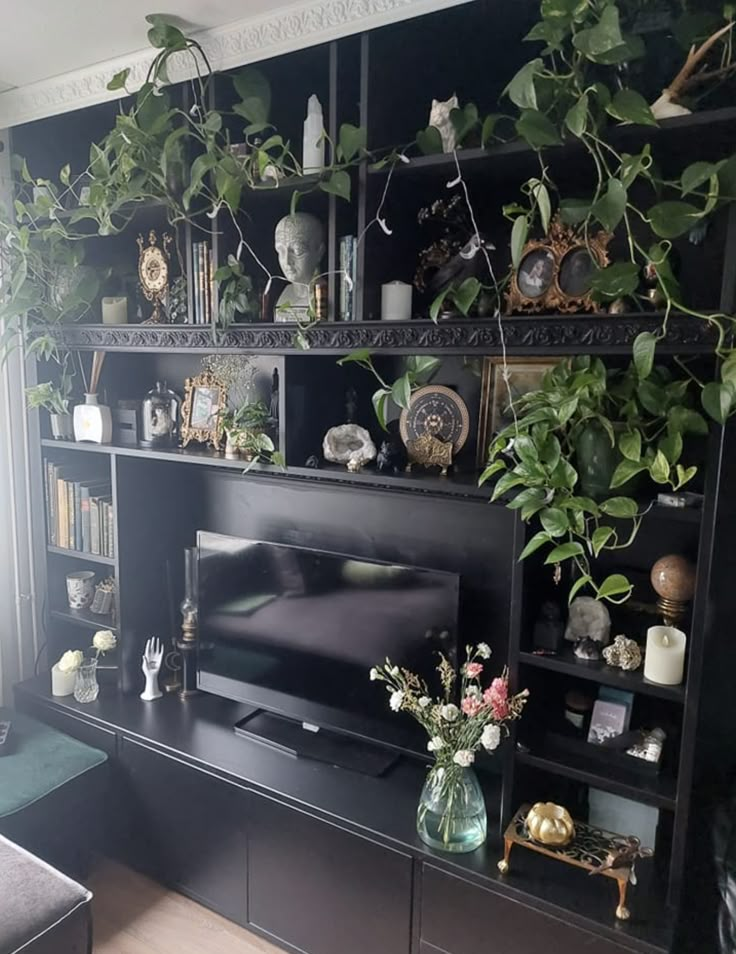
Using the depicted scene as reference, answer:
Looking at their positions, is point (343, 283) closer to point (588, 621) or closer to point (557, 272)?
point (557, 272)

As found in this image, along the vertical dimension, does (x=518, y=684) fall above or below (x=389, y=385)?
below

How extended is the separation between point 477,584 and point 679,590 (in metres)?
0.56

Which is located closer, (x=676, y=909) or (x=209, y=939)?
(x=676, y=909)

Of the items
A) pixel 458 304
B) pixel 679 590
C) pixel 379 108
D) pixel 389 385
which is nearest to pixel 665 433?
pixel 679 590

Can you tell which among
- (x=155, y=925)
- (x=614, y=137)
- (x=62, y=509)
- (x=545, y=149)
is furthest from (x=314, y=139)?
(x=155, y=925)

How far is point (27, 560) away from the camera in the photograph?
2648mm

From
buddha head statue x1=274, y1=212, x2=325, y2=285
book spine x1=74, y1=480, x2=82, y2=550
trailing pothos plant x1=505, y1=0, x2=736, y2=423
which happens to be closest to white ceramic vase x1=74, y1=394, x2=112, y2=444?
book spine x1=74, y1=480, x2=82, y2=550

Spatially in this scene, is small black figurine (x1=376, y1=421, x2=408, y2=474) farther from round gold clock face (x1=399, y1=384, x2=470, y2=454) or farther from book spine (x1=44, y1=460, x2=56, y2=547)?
book spine (x1=44, y1=460, x2=56, y2=547)

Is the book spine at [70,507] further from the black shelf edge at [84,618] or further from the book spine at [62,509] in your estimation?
the black shelf edge at [84,618]

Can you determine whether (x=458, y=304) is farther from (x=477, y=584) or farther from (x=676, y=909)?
(x=676, y=909)

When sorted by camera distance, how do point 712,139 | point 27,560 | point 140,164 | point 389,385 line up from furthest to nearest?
point 27,560, point 389,385, point 140,164, point 712,139

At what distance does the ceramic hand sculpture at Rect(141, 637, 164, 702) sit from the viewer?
2379mm

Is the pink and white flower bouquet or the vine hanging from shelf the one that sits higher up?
the vine hanging from shelf

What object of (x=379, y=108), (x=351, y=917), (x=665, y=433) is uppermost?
(x=379, y=108)
